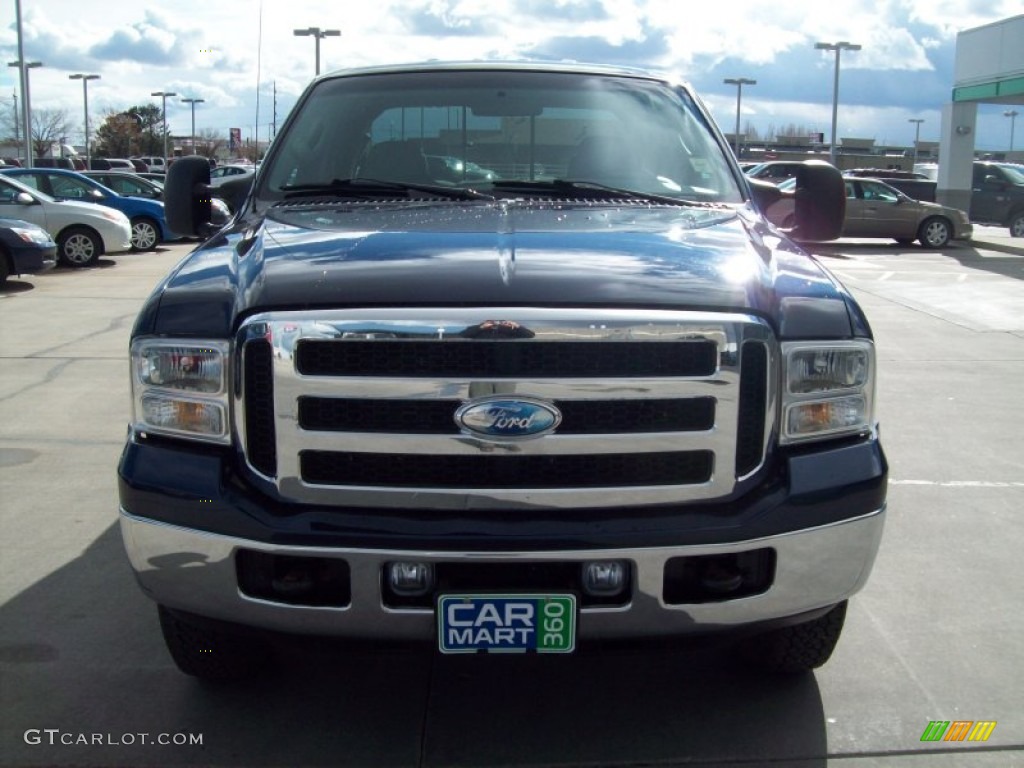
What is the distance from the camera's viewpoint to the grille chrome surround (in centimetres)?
Result: 270

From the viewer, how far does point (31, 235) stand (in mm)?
13969

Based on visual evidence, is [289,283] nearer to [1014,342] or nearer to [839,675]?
[839,675]

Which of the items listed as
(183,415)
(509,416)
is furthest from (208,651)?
(509,416)

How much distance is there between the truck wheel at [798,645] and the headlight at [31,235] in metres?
12.7

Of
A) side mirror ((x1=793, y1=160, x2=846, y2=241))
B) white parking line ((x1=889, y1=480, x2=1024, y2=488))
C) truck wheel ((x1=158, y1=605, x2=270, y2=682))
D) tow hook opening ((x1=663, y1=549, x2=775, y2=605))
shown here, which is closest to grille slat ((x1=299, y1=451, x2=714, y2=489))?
tow hook opening ((x1=663, y1=549, x2=775, y2=605))

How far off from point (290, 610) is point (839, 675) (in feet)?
6.15

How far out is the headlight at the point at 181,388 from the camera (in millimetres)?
2852

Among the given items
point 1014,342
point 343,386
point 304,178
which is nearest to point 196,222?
point 304,178

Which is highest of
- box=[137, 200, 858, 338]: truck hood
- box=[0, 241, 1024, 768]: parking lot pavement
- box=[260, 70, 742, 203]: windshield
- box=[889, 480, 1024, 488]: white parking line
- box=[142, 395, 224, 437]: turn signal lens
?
box=[260, 70, 742, 203]: windshield

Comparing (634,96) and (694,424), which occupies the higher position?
(634,96)

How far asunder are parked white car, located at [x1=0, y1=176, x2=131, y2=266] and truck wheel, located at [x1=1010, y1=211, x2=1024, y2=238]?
772 inches

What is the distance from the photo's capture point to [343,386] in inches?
107

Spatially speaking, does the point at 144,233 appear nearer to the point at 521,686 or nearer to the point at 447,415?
the point at 521,686

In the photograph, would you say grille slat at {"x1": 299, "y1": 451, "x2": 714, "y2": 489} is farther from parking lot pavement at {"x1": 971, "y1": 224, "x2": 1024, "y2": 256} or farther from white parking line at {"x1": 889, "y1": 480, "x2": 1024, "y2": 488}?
parking lot pavement at {"x1": 971, "y1": 224, "x2": 1024, "y2": 256}
